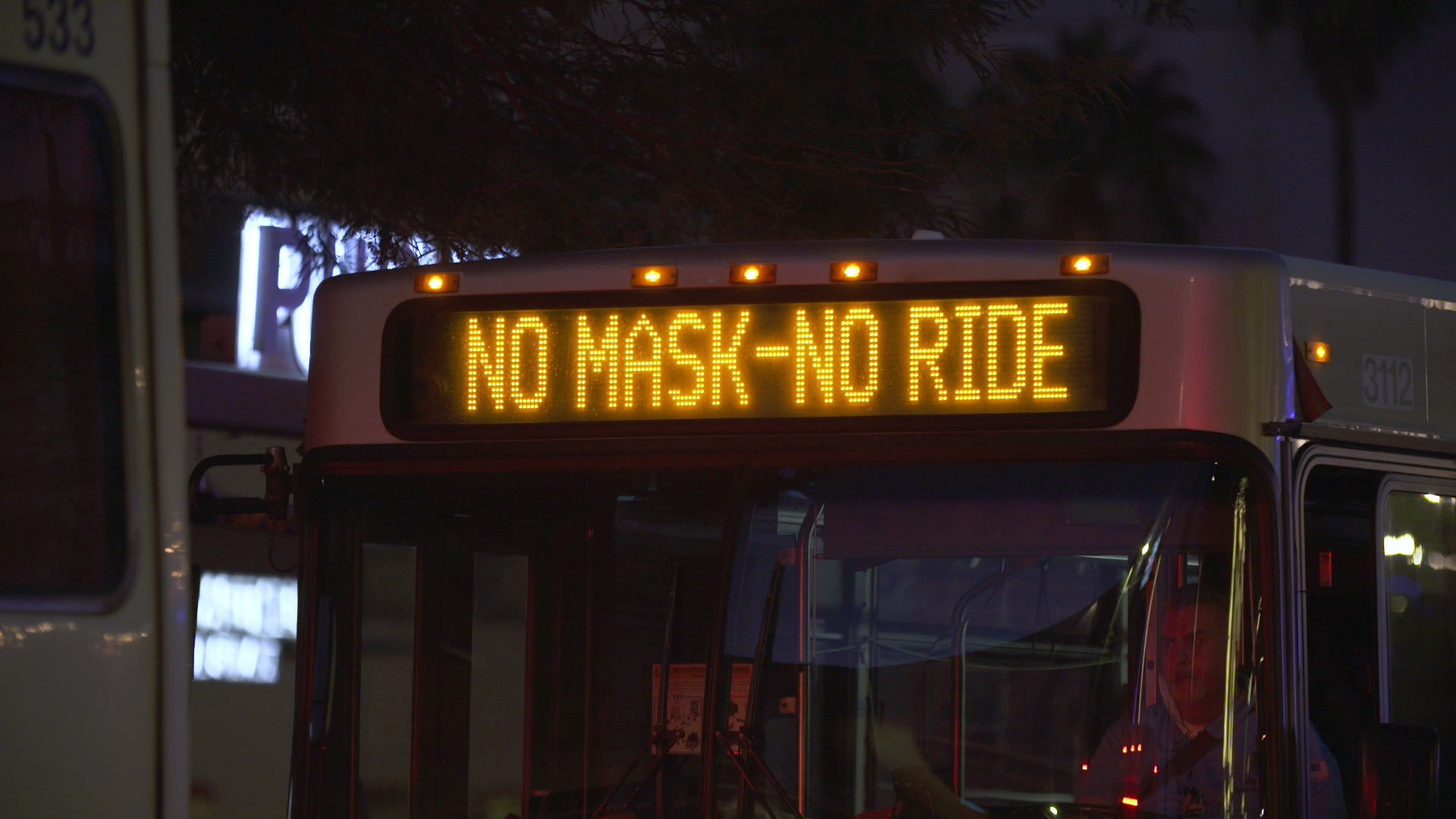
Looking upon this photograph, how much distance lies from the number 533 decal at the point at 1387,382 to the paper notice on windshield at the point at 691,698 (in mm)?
1743

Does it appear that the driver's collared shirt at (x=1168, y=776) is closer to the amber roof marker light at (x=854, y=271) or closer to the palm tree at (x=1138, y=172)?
the amber roof marker light at (x=854, y=271)

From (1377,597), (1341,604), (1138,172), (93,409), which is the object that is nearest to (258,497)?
(93,409)

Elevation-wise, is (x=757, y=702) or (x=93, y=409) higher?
A: (x=93, y=409)

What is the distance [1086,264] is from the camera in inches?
155

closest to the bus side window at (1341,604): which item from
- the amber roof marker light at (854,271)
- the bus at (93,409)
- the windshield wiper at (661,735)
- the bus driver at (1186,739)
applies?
the bus driver at (1186,739)

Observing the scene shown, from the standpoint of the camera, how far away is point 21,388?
2.66 metres

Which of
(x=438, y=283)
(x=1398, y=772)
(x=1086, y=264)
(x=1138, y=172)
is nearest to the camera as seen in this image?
(x=1398, y=772)

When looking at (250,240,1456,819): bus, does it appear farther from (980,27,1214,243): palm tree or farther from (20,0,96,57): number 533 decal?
(980,27,1214,243): palm tree

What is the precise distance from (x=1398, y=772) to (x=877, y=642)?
3.85ft

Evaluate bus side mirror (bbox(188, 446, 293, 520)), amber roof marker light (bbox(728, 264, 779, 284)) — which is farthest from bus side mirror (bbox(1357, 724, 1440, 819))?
bus side mirror (bbox(188, 446, 293, 520))

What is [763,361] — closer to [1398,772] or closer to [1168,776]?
[1168,776]

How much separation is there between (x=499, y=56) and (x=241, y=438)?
721 cm

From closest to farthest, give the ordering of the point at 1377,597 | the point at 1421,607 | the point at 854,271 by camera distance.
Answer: the point at 854,271 → the point at 1377,597 → the point at 1421,607

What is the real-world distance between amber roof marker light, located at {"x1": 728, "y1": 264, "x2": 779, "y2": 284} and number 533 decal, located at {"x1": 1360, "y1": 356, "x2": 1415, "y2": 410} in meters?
1.52
